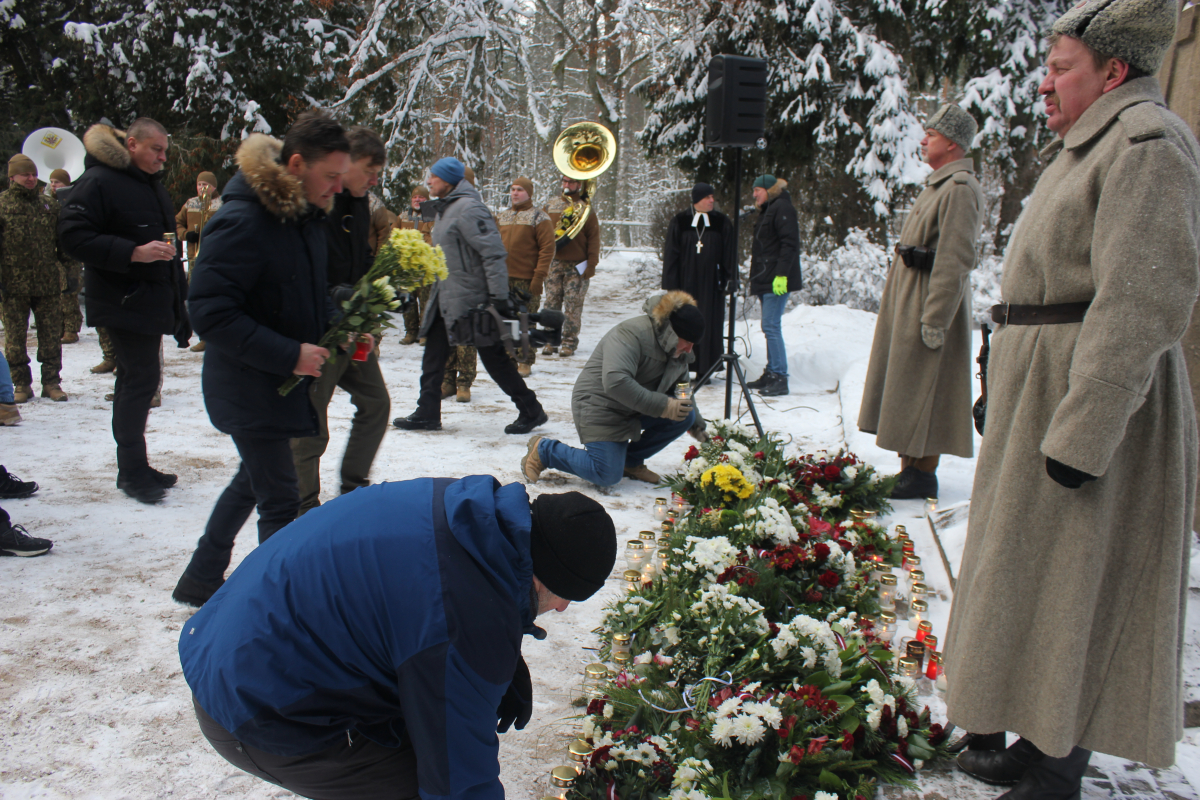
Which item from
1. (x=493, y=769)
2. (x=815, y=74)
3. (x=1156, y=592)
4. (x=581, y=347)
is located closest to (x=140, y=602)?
(x=493, y=769)

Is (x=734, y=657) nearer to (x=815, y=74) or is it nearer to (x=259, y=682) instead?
(x=259, y=682)

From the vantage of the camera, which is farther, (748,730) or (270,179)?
(270,179)

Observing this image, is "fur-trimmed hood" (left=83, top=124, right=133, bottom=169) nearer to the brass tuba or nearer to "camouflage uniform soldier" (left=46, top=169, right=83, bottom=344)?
"camouflage uniform soldier" (left=46, top=169, right=83, bottom=344)

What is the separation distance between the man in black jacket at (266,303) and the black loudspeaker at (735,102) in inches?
149

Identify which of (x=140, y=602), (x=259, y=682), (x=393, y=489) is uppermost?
(x=393, y=489)

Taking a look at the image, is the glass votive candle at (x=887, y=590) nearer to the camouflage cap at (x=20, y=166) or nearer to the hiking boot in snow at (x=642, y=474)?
the hiking boot in snow at (x=642, y=474)

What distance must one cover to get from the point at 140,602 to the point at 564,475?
2.74 metres

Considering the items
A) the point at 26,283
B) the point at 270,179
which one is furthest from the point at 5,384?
the point at 270,179

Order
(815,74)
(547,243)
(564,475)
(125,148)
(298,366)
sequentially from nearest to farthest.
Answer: (298,366), (125,148), (564,475), (547,243), (815,74)

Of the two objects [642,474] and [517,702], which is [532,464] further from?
[517,702]

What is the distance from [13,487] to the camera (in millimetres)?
4621

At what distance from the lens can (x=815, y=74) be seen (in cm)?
1238

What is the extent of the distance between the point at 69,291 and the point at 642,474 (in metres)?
7.16

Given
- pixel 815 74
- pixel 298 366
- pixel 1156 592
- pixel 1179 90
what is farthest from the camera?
pixel 815 74
